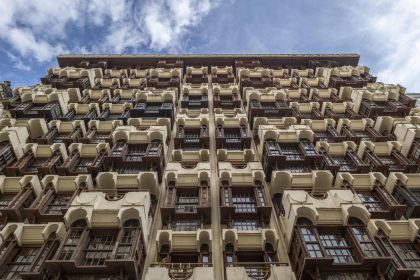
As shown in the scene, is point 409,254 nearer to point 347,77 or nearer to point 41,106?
point 347,77

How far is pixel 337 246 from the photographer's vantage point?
1892cm

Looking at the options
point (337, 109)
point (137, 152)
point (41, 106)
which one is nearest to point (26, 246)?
point (137, 152)

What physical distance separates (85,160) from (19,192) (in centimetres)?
637

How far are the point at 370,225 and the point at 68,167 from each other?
2352 centimetres

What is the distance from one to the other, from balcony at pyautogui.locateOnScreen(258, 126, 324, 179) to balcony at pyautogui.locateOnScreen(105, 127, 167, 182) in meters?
9.63

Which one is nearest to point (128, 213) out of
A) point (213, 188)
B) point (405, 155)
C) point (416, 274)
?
point (213, 188)

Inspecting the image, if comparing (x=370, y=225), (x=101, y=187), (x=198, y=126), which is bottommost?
(x=370, y=225)

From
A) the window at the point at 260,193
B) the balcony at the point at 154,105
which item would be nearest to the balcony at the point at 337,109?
the window at the point at 260,193

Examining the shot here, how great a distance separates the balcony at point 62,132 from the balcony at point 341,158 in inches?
940

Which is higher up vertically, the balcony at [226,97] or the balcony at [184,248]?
the balcony at [226,97]

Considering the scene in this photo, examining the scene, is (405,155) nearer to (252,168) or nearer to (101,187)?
(252,168)

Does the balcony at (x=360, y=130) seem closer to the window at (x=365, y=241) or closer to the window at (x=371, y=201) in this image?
the window at (x=371, y=201)

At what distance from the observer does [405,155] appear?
1174 inches

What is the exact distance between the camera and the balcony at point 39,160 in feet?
86.6
